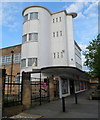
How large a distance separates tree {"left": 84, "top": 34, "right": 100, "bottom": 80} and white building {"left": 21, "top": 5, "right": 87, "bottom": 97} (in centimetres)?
589

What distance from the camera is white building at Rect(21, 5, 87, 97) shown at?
82.5 feet

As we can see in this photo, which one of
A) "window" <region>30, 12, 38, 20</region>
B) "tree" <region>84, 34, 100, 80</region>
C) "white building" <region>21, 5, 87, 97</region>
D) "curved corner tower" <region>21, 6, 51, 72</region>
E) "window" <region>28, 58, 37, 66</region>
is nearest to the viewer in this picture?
"tree" <region>84, 34, 100, 80</region>

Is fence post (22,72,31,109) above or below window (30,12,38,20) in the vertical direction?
below

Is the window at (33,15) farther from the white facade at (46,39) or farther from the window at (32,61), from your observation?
the window at (32,61)

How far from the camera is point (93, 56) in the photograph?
20.7 metres

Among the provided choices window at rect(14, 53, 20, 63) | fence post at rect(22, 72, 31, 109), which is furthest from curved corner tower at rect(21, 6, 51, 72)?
fence post at rect(22, 72, 31, 109)

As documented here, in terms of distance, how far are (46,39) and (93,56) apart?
1040cm

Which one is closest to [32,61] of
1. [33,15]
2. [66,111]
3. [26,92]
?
[33,15]

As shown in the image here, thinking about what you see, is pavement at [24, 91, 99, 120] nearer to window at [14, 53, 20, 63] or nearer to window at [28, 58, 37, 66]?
window at [28, 58, 37, 66]

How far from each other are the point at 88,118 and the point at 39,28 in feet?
69.6

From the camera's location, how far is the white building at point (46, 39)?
82.5 ft

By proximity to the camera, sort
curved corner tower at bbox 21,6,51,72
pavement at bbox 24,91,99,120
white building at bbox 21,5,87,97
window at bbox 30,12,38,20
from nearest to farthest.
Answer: pavement at bbox 24,91,99,120, curved corner tower at bbox 21,6,51,72, white building at bbox 21,5,87,97, window at bbox 30,12,38,20

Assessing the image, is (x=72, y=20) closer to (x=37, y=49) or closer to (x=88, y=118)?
(x=37, y=49)

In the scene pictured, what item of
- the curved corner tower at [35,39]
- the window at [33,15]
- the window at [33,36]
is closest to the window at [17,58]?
the curved corner tower at [35,39]
